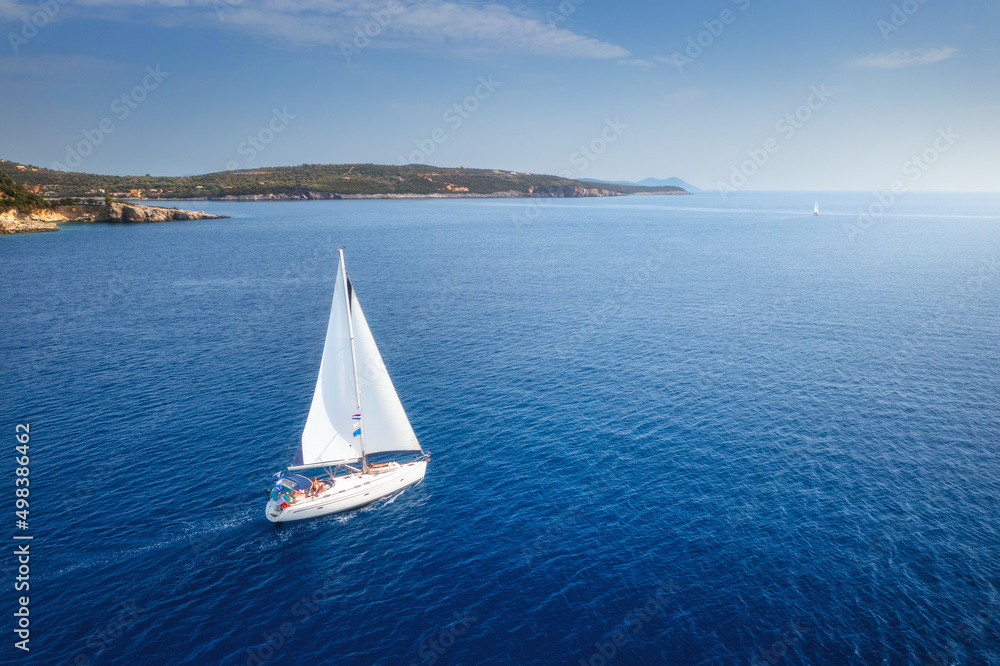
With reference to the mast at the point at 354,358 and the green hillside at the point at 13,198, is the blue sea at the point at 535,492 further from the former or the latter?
the green hillside at the point at 13,198

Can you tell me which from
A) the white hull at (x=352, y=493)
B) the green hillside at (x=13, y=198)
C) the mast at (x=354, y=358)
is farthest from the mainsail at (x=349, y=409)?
the green hillside at (x=13, y=198)

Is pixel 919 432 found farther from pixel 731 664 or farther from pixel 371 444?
pixel 371 444

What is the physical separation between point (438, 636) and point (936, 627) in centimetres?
2875

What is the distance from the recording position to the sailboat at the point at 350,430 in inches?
1661

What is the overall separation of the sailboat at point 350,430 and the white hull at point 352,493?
7cm

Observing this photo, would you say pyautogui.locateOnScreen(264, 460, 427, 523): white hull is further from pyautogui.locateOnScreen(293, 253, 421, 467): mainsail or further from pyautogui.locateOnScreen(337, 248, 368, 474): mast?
pyautogui.locateOnScreen(293, 253, 421, 467): mainsail

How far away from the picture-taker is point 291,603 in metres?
33.4

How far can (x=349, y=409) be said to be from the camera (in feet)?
147

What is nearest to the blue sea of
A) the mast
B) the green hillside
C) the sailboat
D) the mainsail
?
the sailboat

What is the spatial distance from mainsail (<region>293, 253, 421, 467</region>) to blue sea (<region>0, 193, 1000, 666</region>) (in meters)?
4.80

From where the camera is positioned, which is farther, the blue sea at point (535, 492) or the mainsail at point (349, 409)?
the mainsail at point (349, 409)

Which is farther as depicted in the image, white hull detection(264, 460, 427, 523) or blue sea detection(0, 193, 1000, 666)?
white hull detection(264, 460, 427, 523)

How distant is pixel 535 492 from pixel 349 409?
1663cm

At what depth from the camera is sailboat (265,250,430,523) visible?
138 ft
